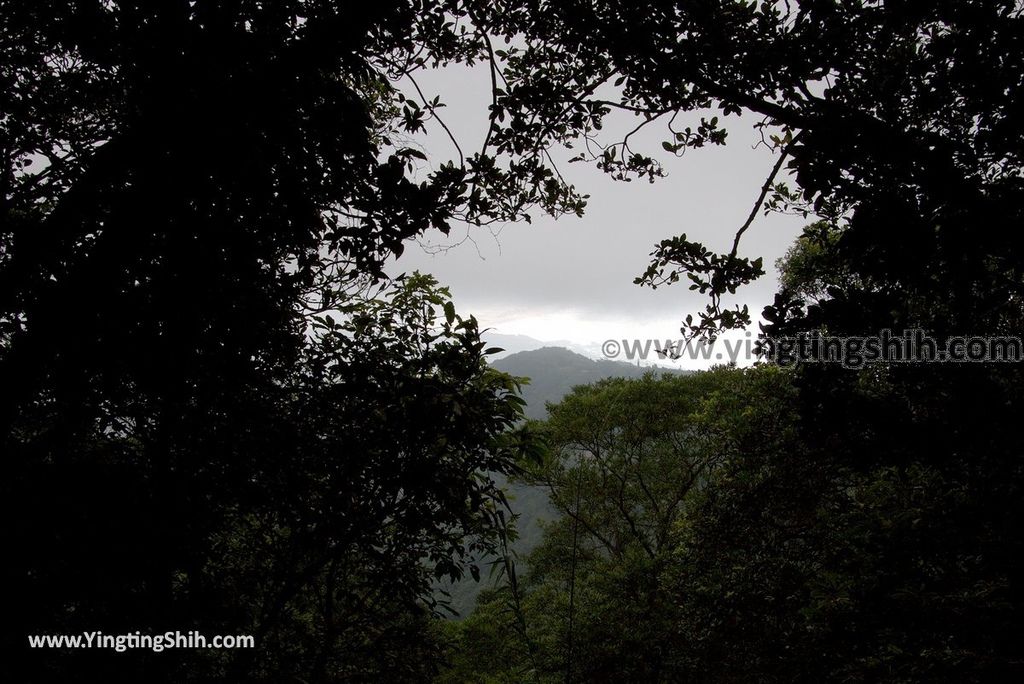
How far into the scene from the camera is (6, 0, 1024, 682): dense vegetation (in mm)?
2354

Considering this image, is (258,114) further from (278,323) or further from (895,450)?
(895,450)

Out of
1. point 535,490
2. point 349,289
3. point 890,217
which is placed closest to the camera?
point 890,217

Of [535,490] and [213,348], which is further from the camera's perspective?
[535,490]

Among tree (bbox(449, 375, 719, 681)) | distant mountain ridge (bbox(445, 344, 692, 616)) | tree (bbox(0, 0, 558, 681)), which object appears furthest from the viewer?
distant mountain ridge (bbox(445, 344, 692, 616))

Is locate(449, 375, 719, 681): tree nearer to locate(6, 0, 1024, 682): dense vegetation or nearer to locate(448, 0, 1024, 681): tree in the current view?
locate(448, 0, 1024, 681): tree

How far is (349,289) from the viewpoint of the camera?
3.72 meters

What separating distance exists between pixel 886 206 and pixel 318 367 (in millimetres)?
3563

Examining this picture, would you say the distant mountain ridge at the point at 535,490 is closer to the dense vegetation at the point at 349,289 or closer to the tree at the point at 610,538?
the tree at the point at 610,538

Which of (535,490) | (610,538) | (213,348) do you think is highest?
(213,348)

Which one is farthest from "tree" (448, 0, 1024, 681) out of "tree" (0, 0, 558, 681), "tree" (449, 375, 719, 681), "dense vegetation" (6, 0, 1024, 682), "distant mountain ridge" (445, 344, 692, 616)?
"distant mountain ridge" (445, 344, 692, 616)

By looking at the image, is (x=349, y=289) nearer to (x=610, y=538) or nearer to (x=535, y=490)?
(x=610, y=538)

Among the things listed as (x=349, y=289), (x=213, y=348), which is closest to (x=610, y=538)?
(x=349, y=289)

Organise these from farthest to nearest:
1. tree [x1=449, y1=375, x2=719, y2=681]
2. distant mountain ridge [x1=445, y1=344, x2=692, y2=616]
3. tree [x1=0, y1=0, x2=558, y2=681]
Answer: distant mountain ridge [x1=445, y1=344, x2=692, y2=616], tree [x1=449, y1=375, x2=719, y2=681], tree [x1=0, y1=0, x2=558, y2=681]

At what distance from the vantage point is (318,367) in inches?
131
